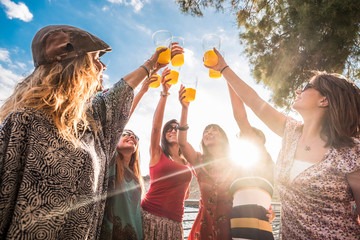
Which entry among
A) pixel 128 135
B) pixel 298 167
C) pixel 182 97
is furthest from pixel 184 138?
pixel 298 167

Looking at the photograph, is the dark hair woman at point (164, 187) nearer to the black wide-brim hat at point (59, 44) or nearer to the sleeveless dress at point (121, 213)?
the sleeveless dress at point (121, 213)

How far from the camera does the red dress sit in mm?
1562

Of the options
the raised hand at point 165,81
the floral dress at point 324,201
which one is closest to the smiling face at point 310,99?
the floral dress at point 324,201

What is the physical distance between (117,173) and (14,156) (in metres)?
0.94

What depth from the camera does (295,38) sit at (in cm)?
369

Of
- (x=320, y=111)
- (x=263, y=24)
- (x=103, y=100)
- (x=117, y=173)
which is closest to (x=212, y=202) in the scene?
(x=117, y=173)

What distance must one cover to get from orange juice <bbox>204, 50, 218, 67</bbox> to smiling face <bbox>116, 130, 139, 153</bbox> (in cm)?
97

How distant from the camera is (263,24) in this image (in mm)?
4090

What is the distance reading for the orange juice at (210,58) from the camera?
1.67 m

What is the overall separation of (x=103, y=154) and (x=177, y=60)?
50.9 inches

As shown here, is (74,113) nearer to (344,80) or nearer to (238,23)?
(344,80)

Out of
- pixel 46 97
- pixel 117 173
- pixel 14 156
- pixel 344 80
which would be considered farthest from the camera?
pixel 117 173

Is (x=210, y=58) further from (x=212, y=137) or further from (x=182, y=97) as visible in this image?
(x=212, y=137)

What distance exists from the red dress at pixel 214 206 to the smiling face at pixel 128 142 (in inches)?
26.4
